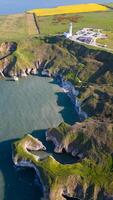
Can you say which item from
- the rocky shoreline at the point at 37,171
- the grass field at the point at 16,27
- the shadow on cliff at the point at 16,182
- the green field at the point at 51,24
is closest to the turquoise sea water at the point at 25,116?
the shadow on cliff at the point at 16,182

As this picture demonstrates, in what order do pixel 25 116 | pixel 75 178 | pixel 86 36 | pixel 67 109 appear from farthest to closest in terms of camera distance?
pixel 86 36, pixel 67 109, pixel 25 116, pixel 75 178

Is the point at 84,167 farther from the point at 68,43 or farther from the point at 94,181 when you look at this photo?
the point at 68,43

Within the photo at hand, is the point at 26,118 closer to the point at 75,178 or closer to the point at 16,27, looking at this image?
the point at 75,178

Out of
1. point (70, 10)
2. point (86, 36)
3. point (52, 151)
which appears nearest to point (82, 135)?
point (52, 151)

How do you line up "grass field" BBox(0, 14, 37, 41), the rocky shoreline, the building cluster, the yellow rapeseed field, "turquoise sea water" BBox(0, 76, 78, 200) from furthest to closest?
1. the yellow rapeseed field
2. "grass field" BBox(0, 14, 37, 41)
3. the building cluster
4. "turquoise sea water" BBox(0, 76, 78, 200)
5. the rocky shoreline

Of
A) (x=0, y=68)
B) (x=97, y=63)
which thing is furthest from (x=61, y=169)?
(x=0, y=68)

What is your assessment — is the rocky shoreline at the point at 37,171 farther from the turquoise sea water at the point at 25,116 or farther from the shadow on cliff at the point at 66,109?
the shadow on cliff at the point at 66,109

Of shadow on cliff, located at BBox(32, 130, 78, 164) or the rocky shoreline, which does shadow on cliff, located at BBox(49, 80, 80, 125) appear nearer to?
shadow on cliff, located at BBox(32, 130, 78, 164)

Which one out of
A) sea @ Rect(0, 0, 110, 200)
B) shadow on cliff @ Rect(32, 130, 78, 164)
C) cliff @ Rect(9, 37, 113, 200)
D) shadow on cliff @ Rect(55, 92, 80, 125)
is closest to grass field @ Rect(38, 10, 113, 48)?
cliff @ Rect(9, 37, 113, 200)
